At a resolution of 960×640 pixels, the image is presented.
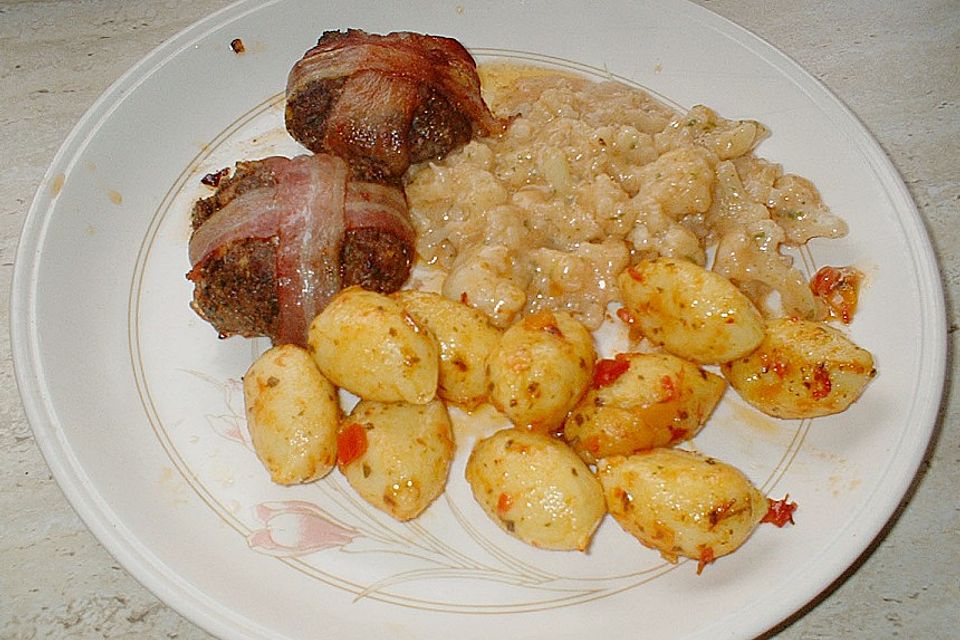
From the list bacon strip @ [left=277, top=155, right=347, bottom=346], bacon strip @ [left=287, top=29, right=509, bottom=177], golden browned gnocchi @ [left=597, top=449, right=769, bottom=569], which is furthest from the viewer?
bacon strip @ [left=287, top=29, right=509, bottom=177]

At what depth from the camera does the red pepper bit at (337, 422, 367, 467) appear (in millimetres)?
1971

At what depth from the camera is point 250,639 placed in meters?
1.81

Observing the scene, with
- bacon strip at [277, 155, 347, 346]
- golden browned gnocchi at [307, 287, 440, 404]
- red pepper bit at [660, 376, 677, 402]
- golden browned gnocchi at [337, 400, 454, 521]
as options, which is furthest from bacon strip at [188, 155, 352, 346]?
red pepper bit at [660, 376, 677, 402]

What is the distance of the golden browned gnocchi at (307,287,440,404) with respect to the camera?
194 centimetres

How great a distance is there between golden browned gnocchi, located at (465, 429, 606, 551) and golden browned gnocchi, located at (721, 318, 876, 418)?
1.61 ft

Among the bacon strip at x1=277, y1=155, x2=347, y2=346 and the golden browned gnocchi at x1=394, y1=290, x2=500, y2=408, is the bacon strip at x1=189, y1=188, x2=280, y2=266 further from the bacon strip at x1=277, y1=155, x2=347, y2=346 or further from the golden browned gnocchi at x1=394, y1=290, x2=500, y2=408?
the golden browned gnocchi at x1=394, y1=290, x2=500, y2=408

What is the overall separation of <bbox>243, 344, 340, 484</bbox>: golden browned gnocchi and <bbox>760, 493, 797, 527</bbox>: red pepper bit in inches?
39.9

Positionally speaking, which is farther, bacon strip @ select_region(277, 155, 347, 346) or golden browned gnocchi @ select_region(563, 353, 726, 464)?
bacon strip @ select_region(277, 155, 347, 346)

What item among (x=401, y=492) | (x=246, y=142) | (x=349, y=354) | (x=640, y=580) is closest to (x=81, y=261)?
(x=246, y=142)

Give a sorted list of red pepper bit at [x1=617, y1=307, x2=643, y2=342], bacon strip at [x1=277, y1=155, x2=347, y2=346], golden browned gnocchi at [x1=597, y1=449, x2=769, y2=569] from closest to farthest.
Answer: golden browned gnocchi at [x1=597, y1=449, x2=769, y2=569] → bacon strip at [x1=277, y1=155, x2=347, y2=346] → red pepper bit at [x1=617, y1=307, x2=643, y2=342]

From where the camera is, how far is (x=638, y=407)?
2.00m

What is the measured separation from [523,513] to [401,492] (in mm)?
269

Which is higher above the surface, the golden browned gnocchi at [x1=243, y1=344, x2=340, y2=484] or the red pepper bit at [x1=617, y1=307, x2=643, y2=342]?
the red pepper bit at [x1=617, y1=307, x2=643, y2=342]

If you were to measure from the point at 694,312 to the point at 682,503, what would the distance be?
47 cm
